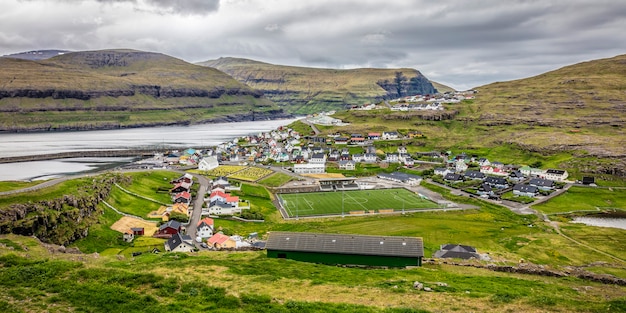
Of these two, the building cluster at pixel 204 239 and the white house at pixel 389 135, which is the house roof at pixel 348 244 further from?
the white house at pixel 389 135

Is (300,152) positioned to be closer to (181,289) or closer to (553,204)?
(553,204)

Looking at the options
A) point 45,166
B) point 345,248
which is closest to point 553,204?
point 345,248

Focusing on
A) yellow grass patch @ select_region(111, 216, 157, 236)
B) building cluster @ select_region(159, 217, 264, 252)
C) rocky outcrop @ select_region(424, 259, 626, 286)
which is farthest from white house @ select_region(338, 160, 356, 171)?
rocky outcrop @ select_region(424, 259, 626, 286)

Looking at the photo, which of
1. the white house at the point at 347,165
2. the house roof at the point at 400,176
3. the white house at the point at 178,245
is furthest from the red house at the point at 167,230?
the white house at the point at 347,165

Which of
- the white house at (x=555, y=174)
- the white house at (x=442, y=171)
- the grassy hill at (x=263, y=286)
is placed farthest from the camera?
the white house at (x=442, y=171)

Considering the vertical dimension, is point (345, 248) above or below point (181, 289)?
below

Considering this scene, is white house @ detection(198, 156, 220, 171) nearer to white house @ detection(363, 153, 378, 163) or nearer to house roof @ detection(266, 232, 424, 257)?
white house @ detection(363, 153, 378, 163)
